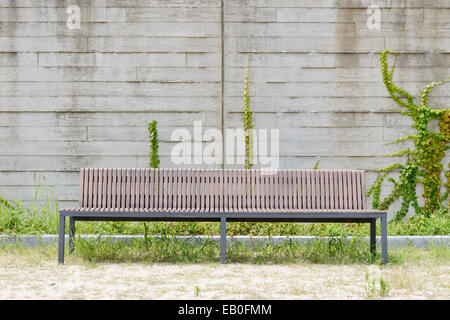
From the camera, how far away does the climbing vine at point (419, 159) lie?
637 cm

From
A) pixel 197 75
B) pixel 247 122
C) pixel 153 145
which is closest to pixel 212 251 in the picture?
pixel 153 145

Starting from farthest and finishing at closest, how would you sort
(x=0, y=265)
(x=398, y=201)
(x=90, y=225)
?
1. (x=398, y=201)
2. (x=90, y=225)
3. (x=0, y=265)

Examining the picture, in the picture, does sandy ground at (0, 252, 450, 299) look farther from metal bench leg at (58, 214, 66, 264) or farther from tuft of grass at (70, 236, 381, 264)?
tuft of grass at (70, 236, 381, 264)

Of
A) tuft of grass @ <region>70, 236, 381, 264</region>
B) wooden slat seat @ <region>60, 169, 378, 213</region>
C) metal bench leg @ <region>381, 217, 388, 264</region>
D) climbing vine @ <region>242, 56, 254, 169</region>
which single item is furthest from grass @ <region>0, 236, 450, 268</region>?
climbing vine @ <region>242, 56, 254, 169</region>

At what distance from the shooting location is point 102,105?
21.1 ft

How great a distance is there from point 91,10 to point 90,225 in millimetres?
2779

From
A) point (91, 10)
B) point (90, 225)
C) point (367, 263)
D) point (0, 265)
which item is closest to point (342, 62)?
point (367, 263)

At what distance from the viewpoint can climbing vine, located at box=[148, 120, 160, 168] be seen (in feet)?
20.8

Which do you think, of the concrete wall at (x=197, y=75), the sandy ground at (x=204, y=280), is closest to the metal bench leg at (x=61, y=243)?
the sandy ground at (x=204, y=280)

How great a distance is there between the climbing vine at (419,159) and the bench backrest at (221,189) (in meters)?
1.74

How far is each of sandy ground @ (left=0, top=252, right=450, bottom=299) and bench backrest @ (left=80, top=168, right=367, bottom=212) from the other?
0.60m

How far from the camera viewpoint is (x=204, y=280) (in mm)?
3871

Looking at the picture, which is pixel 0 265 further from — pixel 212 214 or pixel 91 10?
pixel 91 10

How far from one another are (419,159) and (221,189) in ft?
9.68
